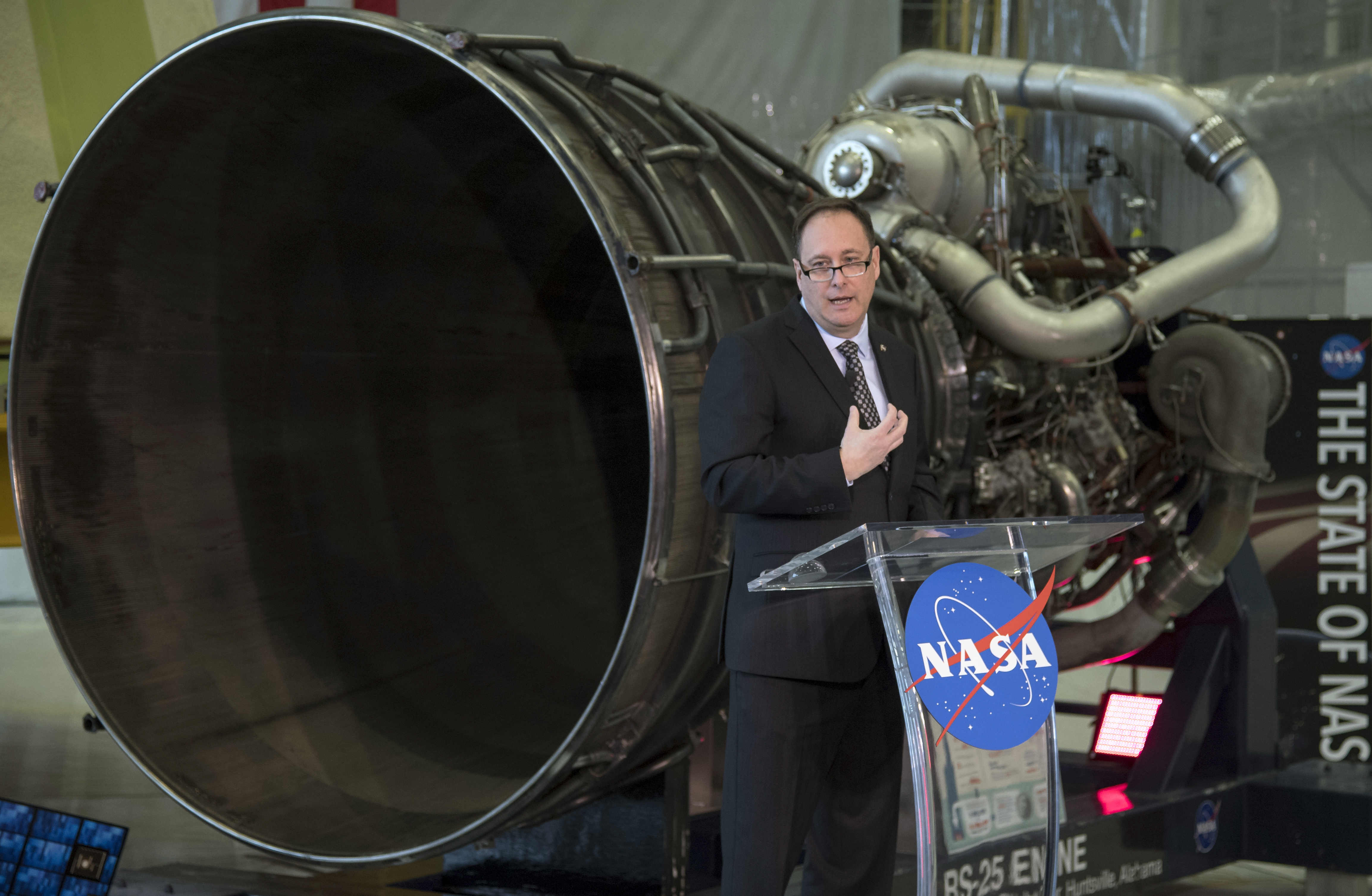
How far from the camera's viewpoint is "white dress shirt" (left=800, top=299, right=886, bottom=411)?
1812 mm

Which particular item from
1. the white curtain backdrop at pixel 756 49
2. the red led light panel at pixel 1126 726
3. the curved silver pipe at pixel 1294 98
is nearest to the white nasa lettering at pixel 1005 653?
the red led light panel at pixel 1126 726

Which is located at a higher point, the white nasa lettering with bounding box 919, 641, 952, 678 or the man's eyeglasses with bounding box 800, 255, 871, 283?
the man's eyeglasses with bounding box 800, 255, 871, 283

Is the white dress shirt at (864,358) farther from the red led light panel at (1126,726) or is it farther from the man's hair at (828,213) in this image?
the red led light panel at (1126,726)

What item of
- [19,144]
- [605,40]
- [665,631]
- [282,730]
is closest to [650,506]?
[665,631]

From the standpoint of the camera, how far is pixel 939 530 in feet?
4.78

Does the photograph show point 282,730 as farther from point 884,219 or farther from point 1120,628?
point 1120,628

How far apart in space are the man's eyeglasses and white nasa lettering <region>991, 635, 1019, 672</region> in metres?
0.54

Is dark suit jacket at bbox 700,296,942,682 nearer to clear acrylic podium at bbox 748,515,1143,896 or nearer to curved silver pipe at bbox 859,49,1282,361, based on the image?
clear acrylic podium at bbox 748,515,1143,896

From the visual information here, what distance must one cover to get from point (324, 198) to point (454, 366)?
0.56 meters

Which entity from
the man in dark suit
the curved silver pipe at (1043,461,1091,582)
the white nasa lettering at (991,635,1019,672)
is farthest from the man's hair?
the curved silver pipe at (1043,461,1091,582)

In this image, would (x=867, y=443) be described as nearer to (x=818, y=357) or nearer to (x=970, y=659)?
(x=818, y=357)

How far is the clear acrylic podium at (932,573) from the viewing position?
1.41 metres

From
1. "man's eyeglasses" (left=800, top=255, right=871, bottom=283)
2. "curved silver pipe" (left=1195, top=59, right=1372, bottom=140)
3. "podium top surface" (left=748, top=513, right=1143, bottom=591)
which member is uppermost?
"curved silver pipe" (left=1195, top=59, right=1372, bottom=140)

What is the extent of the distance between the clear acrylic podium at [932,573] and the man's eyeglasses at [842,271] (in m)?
0.42
